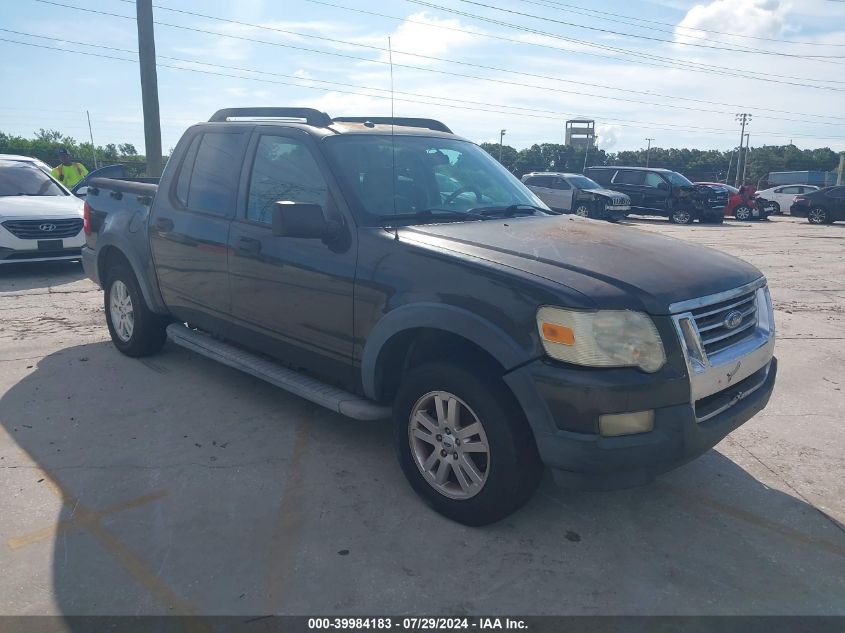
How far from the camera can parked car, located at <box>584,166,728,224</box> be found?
77.6 feet

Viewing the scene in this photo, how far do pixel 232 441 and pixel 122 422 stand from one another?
0.85 metres

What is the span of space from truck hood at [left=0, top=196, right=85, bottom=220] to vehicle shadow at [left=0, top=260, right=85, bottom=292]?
70 cm

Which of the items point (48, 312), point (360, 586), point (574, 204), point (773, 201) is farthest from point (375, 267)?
point (773, 201)

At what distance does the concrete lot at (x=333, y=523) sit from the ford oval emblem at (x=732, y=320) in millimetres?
984

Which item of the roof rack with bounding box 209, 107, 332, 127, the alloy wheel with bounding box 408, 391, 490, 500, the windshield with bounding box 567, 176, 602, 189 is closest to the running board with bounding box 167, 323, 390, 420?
the alloy wheel with bounding box 408, 391, 490, 500

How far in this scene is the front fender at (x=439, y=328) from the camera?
2.92 metres

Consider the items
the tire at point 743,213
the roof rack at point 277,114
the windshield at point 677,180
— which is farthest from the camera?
the tire at point 743,213

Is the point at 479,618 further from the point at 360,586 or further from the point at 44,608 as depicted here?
the point at 44,608

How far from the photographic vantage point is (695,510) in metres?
3.48

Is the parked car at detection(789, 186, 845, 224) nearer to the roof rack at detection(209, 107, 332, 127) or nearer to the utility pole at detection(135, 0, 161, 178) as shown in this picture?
the utility pole at detection(135, 0, 161, 178)

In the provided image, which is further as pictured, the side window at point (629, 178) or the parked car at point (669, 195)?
the side window at point (629, 178)

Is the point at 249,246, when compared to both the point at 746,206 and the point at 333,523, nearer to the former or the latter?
the point at 333,523

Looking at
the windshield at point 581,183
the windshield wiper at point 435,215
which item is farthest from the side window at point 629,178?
the windshield wiper at point 435,215

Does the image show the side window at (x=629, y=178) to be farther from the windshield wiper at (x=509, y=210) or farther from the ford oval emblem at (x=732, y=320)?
the ford oval emblem at (x=732, y=320)
